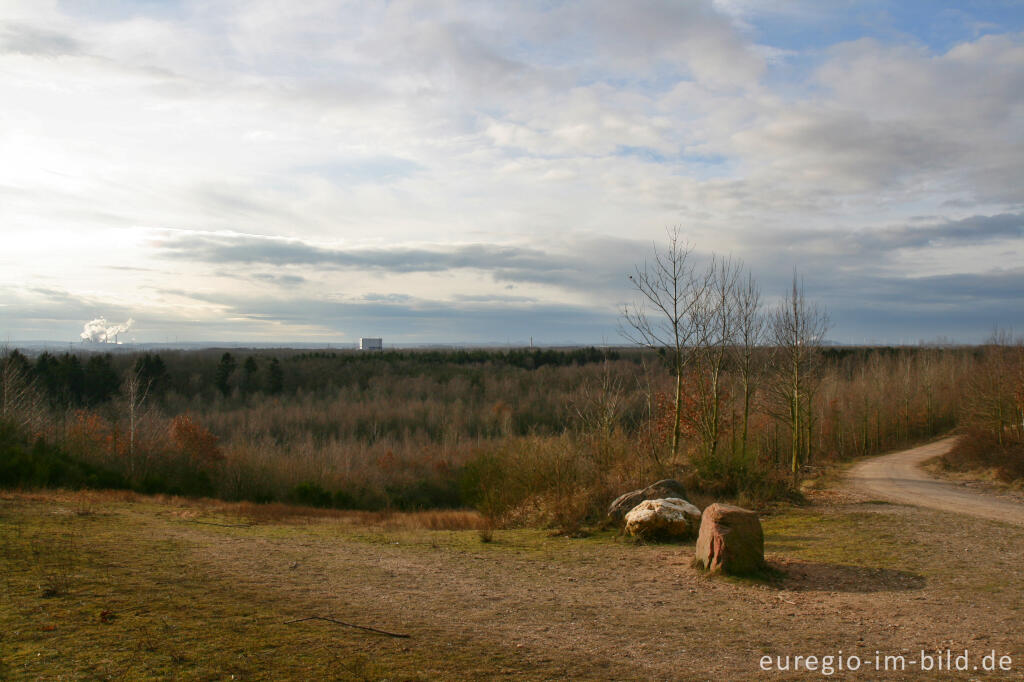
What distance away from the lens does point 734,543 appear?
9.27 m

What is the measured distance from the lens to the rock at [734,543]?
928 centimetres

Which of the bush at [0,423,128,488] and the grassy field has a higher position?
the grassy field

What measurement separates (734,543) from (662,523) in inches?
123

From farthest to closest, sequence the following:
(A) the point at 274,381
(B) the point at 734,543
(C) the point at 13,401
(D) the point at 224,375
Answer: (A) the point at 274,381 < (D) the point at 224,375 < (C) the point at 13,401 < (B) the point at 734,543

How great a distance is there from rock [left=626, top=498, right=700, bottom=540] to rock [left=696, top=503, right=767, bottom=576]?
277cm

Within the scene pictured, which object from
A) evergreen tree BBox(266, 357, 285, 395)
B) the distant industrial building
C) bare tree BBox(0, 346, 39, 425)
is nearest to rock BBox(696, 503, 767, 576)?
bare tree BBox(0, 346, 39, 425)

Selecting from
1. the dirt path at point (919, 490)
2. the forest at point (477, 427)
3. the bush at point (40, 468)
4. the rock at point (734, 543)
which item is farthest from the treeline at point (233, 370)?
the rock at point (734, 543)

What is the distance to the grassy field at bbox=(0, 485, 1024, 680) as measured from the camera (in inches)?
236

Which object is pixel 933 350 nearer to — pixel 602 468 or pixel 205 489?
pixel 602 468

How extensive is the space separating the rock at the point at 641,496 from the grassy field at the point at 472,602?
156 centimetres

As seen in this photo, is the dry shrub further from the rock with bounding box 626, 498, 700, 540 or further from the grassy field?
the rock with bounding box 626, 498, 700, 540

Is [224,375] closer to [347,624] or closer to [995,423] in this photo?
[995,423]

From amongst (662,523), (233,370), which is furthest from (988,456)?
(233,370)

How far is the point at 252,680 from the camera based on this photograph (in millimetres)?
5402
